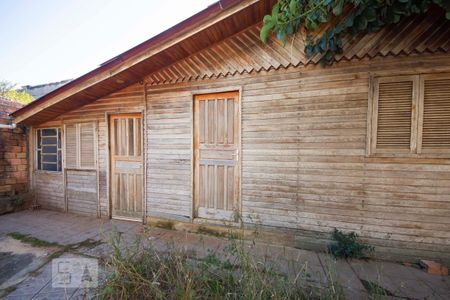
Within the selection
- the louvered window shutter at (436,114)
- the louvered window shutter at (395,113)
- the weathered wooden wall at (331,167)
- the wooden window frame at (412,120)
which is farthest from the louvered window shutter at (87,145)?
the louvered window shutter at (436,114)

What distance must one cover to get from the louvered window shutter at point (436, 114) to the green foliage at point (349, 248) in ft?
4.93

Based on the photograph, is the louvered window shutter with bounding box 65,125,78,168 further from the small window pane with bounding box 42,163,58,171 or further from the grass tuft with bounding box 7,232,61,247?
the grass tuft with bounding box 7,232,61,247

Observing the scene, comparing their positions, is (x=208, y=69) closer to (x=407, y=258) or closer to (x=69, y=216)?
(x=407, y=258)

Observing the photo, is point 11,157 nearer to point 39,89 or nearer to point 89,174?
point 89,174

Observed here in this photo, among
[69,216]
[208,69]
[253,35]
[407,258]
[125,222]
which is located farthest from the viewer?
[69,216]

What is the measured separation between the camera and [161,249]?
112 inches

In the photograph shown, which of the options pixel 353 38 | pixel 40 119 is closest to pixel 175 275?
pixel 353 38

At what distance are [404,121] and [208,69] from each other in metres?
3.00

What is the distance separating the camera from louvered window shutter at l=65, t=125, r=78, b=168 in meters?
4.37

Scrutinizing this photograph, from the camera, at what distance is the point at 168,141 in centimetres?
359

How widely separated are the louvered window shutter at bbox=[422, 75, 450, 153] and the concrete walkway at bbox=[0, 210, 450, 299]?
5.37 ft

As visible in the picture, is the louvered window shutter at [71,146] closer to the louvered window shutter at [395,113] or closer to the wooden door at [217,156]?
the wooden door at [217,156]

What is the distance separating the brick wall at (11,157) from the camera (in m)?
4.41

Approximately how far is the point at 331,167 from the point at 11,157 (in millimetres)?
7011
